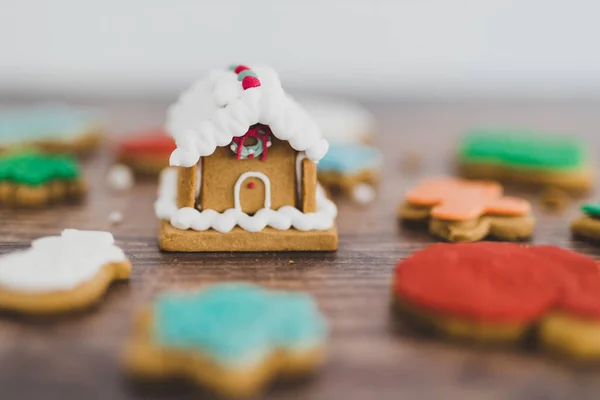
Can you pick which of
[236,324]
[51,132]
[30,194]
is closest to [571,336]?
[236,324]

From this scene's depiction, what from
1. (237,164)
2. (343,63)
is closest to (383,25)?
(343,63)

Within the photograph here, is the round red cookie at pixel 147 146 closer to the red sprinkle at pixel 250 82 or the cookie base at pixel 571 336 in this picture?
the red sprinkle at pixel 250 82

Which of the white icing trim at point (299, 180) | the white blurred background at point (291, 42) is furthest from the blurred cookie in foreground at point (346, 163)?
the white blurred background at point (291, 42)

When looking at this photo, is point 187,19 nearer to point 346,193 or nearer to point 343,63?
point 343,63

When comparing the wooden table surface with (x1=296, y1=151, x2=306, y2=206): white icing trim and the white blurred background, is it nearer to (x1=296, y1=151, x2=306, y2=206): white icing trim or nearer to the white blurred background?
(x1=296, y1=151, x2=306, y2=206): white icing trim

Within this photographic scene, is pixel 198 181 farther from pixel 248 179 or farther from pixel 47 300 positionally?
pixel 47 300
